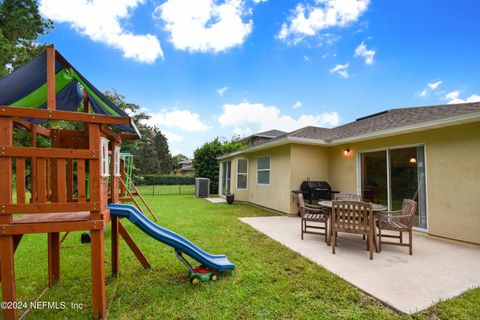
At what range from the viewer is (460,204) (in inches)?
186

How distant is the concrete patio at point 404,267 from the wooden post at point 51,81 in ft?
13.8

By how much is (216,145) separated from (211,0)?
10748 mm

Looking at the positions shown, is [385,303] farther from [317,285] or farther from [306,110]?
[306,110]

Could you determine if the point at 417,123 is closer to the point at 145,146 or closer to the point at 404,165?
the point at 404,165

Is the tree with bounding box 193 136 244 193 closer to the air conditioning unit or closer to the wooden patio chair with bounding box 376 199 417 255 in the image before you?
the air conditioning unit

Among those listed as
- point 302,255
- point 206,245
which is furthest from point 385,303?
point 206,245

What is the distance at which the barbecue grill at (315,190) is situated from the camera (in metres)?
7.48

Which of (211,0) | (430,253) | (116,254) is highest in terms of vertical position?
(211,0)

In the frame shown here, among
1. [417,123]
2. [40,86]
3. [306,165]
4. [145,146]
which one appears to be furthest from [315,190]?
[145,146]

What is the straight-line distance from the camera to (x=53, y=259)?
3.04 metres

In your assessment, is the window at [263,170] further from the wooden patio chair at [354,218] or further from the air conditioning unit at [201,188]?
the wooden patio chair at [354,218]

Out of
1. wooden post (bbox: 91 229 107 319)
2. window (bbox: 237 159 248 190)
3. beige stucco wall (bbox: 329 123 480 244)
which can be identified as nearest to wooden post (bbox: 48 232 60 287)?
wooden post (bbox: 91 229 107 319)

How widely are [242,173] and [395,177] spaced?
720 centimetres

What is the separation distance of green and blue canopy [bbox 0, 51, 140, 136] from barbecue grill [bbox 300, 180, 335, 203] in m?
6.01
